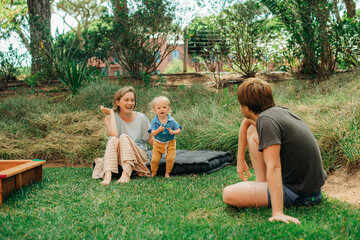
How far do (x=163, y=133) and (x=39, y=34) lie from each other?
25.8 ft

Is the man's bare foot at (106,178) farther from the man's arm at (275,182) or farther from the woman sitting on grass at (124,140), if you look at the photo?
the man's arm at (275,182)

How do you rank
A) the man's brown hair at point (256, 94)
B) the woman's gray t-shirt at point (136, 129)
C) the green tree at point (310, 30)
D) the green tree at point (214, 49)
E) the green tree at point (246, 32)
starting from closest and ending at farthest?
the man's brown hair at point (256, 94)
the woman's gray t-shirt at point (136, 129)
the green tree at point (310, 30)
the green tree at point (246, 32)
the green tree at point (214, 49)

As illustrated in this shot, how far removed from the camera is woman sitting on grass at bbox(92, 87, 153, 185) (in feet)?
14.0

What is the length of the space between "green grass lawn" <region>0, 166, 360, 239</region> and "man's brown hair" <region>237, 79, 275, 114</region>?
0.87 m

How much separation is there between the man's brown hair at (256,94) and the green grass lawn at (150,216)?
0.87 m

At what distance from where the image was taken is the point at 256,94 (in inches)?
101

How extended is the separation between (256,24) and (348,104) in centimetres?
450

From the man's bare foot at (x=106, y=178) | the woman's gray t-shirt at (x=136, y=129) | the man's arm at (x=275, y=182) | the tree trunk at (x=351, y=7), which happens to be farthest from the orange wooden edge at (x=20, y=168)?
the tree trunk at (x=351, y=7)

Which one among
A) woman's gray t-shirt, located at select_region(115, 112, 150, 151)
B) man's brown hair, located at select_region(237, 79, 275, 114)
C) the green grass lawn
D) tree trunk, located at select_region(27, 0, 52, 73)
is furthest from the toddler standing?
tree trunk, located at select_region(27, 0, 52, 73)

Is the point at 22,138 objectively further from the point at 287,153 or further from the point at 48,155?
the point at 287,153

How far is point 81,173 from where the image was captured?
499cm

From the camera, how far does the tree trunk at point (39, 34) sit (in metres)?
10.1

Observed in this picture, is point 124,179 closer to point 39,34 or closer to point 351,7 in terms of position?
point 39,34

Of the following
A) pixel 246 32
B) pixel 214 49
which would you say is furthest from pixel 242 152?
pixel 214 49
